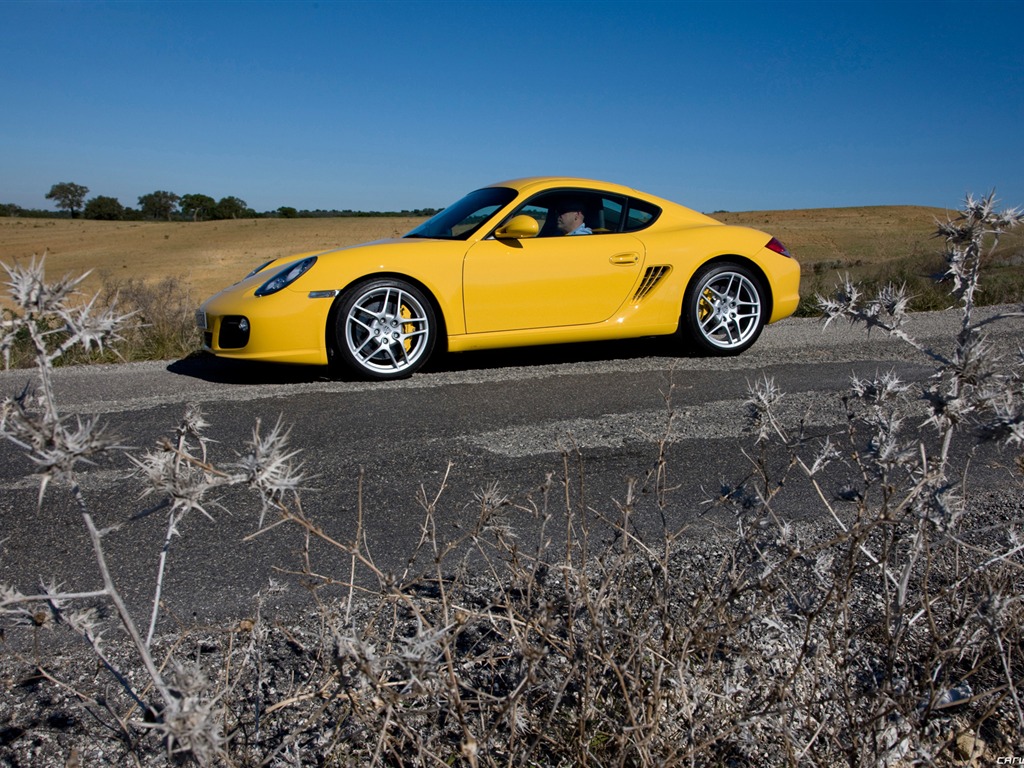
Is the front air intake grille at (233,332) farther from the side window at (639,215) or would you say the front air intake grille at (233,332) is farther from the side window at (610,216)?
the side window at (639,215)

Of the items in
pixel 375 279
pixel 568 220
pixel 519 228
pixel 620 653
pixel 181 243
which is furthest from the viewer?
pixel 181 243

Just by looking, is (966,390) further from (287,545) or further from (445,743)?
(287,545)

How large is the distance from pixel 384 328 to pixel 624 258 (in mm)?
2022

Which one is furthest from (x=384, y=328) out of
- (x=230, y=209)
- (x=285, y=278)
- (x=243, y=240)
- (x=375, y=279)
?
(x=230, y=209)

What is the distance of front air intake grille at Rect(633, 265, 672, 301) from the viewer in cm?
677

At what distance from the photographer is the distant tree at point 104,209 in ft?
252

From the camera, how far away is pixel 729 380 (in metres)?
5.92

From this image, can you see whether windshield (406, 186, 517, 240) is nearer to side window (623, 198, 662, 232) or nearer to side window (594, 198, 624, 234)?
side window (594, 198, 624, 234)

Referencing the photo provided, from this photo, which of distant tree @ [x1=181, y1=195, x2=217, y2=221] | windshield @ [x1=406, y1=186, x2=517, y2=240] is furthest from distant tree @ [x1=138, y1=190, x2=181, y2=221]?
windshield @ [x1=406, y1=186, x2=517, y2=240]

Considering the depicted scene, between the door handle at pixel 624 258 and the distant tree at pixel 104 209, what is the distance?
79136mm

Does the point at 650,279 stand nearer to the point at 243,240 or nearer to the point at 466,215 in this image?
the point at 466,215

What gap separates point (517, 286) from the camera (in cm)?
644

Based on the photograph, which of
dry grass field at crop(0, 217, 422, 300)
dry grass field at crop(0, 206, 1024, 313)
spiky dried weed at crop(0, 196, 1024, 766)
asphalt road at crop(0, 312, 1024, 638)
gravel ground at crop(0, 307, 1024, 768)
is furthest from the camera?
dry grass field at crop(0, 217, 422, 300)

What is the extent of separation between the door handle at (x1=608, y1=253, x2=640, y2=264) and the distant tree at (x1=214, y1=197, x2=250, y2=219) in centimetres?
7296
